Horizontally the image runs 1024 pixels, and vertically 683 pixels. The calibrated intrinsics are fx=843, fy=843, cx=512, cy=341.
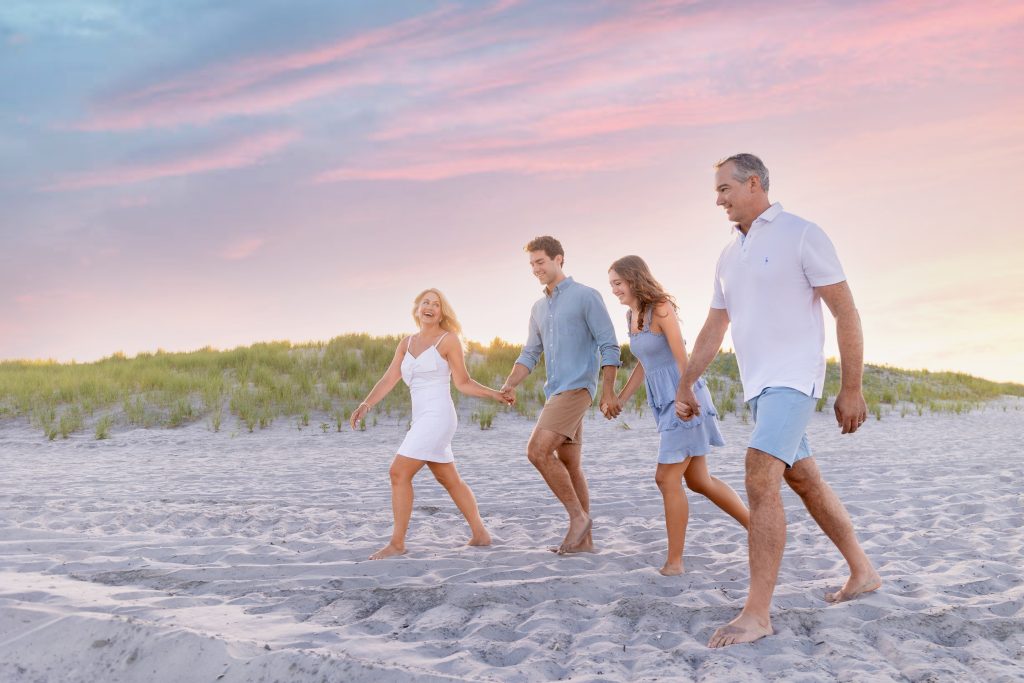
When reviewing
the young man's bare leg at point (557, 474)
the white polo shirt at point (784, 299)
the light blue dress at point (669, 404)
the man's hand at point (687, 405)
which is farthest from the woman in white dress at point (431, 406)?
the white polo shirt at point (784, 299)

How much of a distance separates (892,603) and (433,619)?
2.53m

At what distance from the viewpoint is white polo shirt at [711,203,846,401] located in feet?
13.4

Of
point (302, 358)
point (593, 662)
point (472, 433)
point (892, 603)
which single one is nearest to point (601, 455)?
Result: point (472, 433)

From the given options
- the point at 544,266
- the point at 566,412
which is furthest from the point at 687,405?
the point at 544,266

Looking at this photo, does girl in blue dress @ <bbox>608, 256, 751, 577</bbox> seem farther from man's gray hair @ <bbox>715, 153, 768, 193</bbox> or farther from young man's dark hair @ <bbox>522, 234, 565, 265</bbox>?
man's gray hair @ <bbox>715, 153, 768, 193</bbox>

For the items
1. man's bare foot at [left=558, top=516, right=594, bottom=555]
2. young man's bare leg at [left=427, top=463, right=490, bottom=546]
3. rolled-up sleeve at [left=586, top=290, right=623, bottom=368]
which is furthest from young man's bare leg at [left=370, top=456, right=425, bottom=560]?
rolled-up sleeve at [left=586, top=290, right=623, bottom=368]

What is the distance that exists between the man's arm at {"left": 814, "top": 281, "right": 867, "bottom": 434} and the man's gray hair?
632mm

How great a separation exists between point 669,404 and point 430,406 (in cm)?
172

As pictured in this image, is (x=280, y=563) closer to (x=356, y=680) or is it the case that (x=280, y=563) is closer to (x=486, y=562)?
(x=486, y=562)

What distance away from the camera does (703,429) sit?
5.20 meters

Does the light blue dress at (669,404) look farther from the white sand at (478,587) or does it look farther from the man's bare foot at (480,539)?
the man's bare foot at (480,539)

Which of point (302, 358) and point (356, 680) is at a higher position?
point (302, 358)

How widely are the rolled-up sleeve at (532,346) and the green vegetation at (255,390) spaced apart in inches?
384

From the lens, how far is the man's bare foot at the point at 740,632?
4020mm
